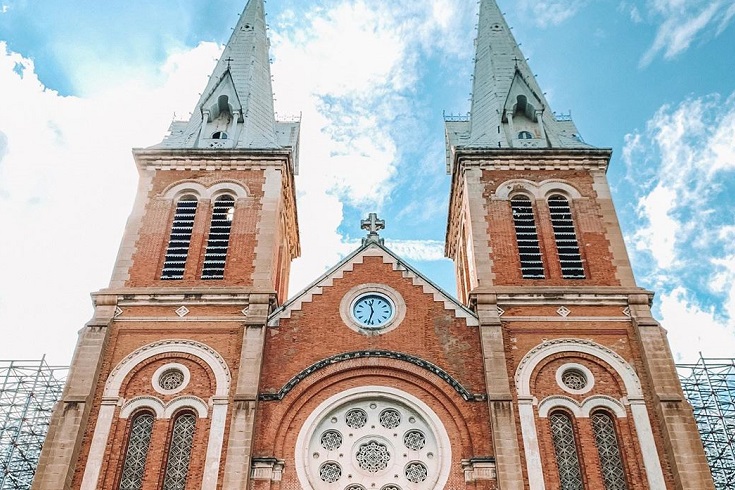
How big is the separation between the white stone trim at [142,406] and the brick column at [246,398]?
180 centimetres

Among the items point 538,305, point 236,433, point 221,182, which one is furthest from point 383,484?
point 221,182

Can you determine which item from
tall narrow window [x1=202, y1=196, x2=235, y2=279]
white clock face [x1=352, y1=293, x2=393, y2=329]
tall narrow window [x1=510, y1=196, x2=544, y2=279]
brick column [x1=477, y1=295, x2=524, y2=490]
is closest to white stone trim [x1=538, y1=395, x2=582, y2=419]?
brick column [x1=477, y1=295, x2=524, y2=490]

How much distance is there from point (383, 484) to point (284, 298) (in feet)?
32.6

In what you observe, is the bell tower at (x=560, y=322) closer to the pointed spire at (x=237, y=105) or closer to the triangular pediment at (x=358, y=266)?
the triangular pediment at (x=358, y=266)

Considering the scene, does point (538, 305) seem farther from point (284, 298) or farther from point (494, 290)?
point (284, 298)

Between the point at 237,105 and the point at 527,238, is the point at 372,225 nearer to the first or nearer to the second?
the point at 527,238

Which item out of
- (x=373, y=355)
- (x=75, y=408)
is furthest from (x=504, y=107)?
(x=75, y=408)

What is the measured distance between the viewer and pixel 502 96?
2591 cm

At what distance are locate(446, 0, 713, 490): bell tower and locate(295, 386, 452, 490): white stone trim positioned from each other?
45.6 inches

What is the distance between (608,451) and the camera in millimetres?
16703

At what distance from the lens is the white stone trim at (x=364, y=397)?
16.4 meters

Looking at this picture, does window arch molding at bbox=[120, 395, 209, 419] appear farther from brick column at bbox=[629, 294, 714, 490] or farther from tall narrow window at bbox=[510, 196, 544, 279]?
brick column at bbox=[629, 294, 714, 490]

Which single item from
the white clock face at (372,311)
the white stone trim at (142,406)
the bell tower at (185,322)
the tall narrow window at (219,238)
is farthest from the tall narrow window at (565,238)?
the white stone trim at (142,406)

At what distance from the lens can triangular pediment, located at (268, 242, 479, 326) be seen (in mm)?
19047
